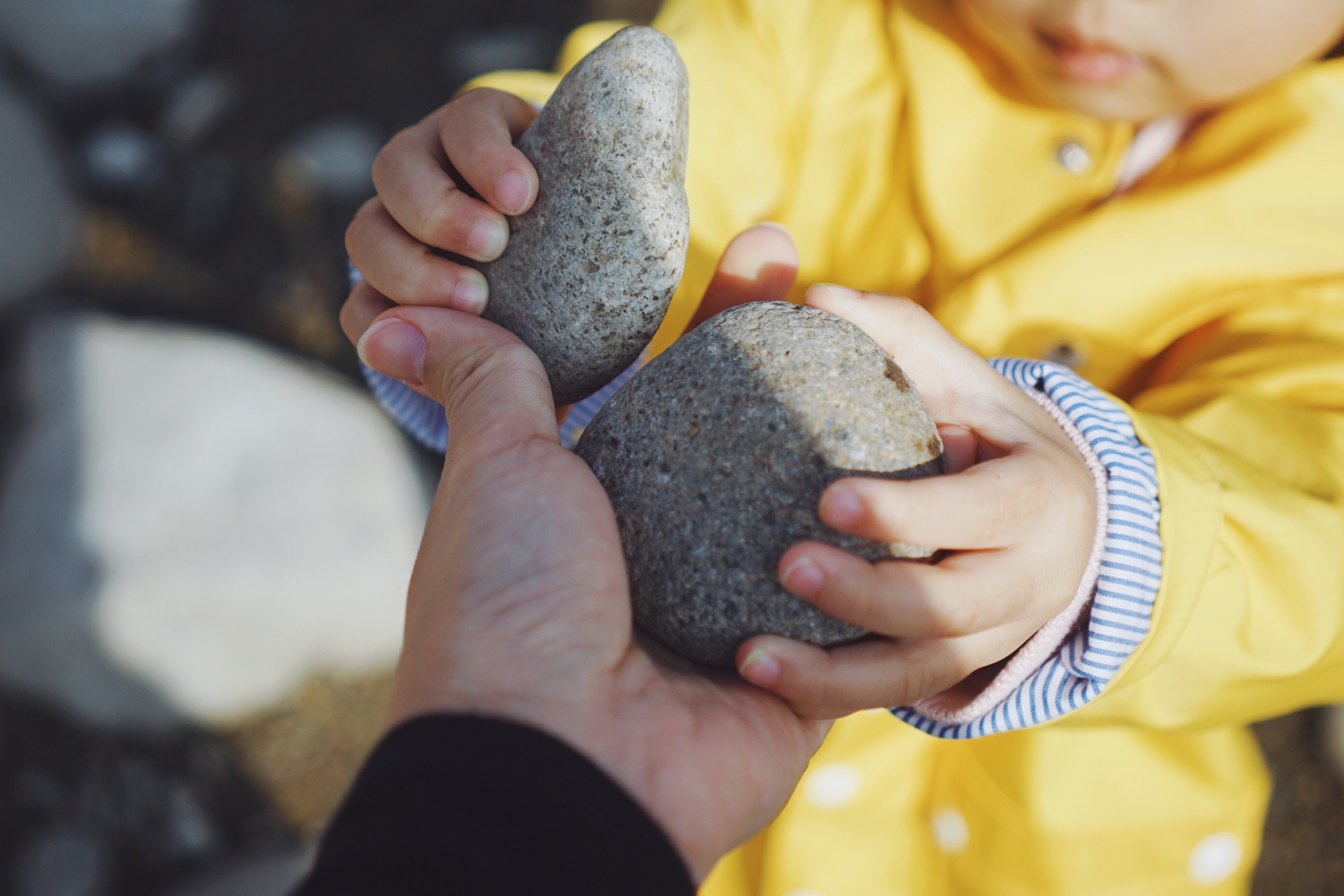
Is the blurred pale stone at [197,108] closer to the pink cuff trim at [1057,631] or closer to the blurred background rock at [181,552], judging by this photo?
the blurred background rock at [181,552]

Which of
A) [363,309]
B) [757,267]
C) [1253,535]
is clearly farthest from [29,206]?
[1253,535]

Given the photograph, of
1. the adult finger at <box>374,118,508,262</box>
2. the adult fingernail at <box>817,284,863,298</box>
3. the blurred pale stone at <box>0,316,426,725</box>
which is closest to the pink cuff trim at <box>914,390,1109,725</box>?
the adult fingernail at <box>817,284,863,298</box>

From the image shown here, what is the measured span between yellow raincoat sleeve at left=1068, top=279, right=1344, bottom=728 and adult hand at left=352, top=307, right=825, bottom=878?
0.63 metres

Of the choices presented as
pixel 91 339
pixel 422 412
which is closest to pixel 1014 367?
pixel 422 412

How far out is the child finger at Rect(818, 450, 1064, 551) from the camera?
98 centimetres

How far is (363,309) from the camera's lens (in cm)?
153

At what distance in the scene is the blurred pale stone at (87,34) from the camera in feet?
11.4

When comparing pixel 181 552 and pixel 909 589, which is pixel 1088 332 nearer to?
pixel 909 589

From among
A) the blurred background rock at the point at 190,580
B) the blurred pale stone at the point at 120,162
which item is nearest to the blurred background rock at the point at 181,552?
the blurred background rock at the point at 190,580

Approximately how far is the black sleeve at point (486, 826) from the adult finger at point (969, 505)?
40 cm

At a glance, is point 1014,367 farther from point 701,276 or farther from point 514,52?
point 514,52

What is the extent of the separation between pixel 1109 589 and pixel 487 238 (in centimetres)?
105

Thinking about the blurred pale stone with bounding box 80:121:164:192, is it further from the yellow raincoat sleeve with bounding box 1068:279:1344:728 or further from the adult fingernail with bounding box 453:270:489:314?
the yellow raincoat sleeve with bounding box 1068:279:1344:728

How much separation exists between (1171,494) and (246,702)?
252cm
